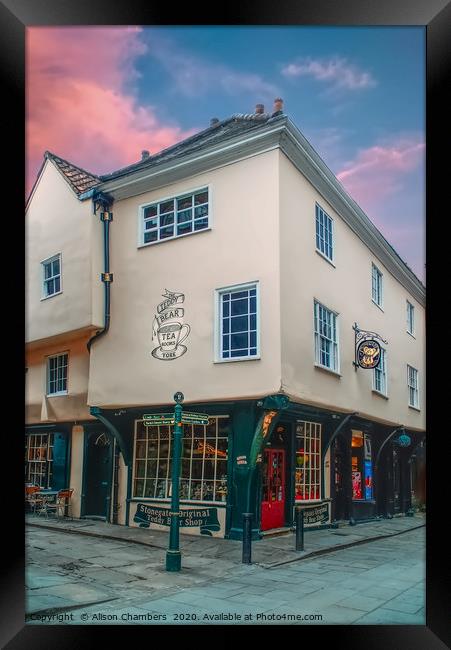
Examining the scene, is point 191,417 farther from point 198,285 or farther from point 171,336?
point 198,285

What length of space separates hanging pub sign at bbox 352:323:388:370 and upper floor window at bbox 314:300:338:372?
26 cm

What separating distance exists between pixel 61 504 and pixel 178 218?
11.7ft

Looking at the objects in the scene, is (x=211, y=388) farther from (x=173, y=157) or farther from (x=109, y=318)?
(x=173, y=157)

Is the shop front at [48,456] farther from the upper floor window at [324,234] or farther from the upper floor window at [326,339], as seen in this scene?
the upper floor window at [324,234]

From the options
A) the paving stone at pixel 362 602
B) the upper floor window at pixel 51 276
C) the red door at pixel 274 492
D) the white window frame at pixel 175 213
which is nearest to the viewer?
the paving stone at pixel 362 602

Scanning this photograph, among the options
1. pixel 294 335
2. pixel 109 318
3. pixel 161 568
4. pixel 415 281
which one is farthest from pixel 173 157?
pixel 161 568

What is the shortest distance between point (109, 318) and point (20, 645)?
3.37 metres

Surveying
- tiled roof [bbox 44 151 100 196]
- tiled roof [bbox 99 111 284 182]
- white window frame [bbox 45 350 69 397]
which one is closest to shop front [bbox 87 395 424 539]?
white window frame [bbox 45 350 69 397]

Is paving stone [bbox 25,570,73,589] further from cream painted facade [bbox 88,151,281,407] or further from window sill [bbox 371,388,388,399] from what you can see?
window sill [bbox 371,388,388,399]

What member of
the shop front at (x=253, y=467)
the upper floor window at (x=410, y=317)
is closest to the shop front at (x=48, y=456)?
the shop front at (x=253, y=467)

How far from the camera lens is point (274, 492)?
8.90m

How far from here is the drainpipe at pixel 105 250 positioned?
7.09 metres

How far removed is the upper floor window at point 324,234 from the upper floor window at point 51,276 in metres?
3.19

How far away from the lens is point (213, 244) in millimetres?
7383
